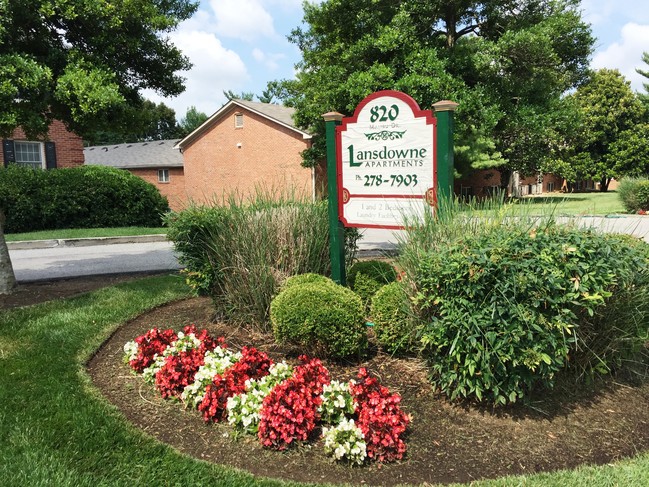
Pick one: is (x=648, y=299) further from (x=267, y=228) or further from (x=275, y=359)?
(x=267, y=228)

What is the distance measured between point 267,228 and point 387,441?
274 cm

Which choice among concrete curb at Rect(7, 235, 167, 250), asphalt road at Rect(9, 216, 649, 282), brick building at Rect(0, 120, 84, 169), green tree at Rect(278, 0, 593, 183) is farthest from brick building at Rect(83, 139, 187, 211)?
green tree at Rect(278, 0, 593, 183)

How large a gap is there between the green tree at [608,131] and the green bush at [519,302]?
43057 millimetres

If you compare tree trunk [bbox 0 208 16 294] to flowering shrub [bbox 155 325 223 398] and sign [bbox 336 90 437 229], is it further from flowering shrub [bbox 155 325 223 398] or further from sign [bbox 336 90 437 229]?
sign [bbox 336 90 437 229]

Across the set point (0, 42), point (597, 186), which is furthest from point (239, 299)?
point (597, 186)

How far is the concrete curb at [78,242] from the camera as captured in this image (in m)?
14.2

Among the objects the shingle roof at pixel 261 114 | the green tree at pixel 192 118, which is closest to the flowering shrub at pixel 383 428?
the shingle roof at pixel 261 114

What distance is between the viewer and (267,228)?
5.27 meters

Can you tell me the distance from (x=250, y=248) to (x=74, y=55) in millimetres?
3844

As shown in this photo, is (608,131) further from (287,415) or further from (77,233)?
A: (287,415)

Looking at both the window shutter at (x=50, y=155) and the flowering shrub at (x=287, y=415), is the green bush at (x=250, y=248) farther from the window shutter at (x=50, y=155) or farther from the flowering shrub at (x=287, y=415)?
the window shutter at (x=50, y=155)

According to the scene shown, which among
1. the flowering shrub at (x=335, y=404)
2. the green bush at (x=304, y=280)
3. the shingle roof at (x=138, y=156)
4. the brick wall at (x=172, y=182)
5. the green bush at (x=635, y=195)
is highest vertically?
the shingle roof at (x=138, y=156)

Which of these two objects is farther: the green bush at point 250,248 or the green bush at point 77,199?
the green bush at point 77,199

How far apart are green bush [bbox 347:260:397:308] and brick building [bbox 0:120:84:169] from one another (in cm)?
1761
